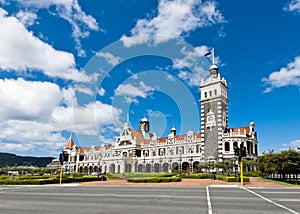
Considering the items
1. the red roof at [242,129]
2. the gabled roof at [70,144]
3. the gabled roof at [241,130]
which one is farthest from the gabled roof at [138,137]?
the gabled roof at [70,144]

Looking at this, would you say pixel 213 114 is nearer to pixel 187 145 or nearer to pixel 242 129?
pixel 242 129

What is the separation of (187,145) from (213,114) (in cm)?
1132

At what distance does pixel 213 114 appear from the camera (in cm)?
5859

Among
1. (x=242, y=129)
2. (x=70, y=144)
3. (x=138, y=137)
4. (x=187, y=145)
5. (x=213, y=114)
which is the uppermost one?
(x=213, y=114)

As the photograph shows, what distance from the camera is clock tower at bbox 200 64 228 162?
186 feet

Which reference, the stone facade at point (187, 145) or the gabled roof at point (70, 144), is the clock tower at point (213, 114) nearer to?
the stone facade at point (187, 145)

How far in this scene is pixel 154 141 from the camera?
74125 millimetres

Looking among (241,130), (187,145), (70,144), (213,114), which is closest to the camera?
(241,130)

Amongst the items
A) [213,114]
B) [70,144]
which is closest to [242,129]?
[213,114]

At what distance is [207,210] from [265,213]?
2271 mm

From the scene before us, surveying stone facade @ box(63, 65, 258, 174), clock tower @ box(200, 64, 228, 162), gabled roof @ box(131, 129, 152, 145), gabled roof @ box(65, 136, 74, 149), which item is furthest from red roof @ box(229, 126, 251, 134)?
gabled roof @ box(65, 136, 74, 149)

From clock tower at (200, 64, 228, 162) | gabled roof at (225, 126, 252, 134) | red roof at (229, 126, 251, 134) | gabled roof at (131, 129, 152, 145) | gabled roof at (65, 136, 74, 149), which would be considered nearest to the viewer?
gabled roof at (225, 126, 252, 134)

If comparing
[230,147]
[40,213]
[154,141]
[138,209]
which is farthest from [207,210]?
[154,141]

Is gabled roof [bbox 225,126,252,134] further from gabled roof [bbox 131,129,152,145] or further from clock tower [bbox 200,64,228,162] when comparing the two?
gabled roof [bbox 131,129,152,145]
